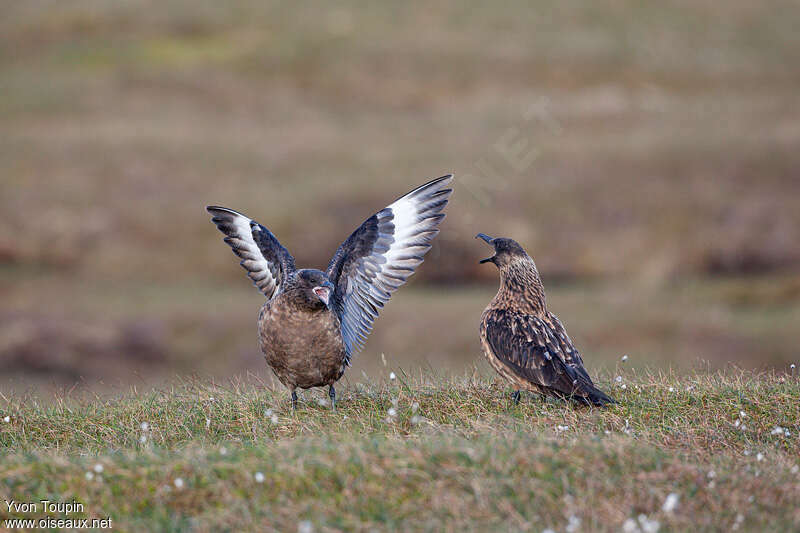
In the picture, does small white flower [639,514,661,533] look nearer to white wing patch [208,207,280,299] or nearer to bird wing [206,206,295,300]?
bird wing [206,206,295,300]

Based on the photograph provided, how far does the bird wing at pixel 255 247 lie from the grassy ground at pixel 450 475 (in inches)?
56.3

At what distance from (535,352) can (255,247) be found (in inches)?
90.0

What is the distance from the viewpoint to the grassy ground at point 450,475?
4.29m

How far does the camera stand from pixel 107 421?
20.7 feet

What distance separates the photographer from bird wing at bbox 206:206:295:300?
6793mm

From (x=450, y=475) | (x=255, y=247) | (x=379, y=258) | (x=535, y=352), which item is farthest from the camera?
(x=255, y=247)

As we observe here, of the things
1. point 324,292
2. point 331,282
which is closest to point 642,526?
point 324,292

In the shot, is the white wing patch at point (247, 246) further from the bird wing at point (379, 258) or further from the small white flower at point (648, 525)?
the small white flower at point (648, 525)

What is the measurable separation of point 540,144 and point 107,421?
18.5 metres

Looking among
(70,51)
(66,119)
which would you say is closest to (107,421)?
(66,119)

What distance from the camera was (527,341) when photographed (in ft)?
20.2

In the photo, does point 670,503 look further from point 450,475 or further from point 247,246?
point 247,246

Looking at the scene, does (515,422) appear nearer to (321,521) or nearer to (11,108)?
(321,521)

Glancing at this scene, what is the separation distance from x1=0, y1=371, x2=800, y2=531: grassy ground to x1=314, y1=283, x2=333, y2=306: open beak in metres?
0.81
